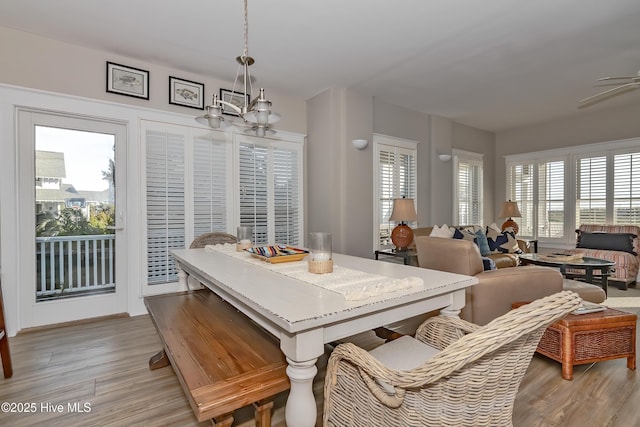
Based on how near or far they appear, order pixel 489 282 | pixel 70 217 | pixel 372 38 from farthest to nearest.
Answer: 1. pixel 70 217
2. pixel 372 38
3. pixel 489 282

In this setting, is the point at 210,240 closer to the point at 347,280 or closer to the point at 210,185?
the point at 210,185

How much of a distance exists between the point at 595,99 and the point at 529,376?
9.57 feet

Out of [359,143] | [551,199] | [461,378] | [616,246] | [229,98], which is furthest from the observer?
[551,199]

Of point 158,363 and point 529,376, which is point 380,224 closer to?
point 529,376

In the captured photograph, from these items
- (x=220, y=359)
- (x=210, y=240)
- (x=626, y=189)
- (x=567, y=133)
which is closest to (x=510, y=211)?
(x=626, y=189)

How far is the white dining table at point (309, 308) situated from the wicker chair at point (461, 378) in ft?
0.47

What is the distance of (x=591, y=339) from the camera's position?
2045 mm

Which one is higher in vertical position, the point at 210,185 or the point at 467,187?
the point at 467,187

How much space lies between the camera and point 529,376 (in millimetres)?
2057

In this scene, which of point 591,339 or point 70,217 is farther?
point 70,217

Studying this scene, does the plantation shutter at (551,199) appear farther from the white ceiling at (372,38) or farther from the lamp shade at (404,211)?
the lamp shade at (404,211)

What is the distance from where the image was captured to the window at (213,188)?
11.4ft

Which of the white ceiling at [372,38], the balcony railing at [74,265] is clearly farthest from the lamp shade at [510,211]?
the balcony railing at [74,265]

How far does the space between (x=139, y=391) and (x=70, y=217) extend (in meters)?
2.11
